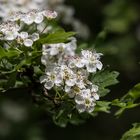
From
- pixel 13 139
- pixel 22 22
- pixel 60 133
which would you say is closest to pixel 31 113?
pixel 13 139

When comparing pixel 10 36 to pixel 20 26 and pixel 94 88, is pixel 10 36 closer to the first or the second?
pixel 20 26

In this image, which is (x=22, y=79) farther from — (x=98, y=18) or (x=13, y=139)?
(x=98, y=18)

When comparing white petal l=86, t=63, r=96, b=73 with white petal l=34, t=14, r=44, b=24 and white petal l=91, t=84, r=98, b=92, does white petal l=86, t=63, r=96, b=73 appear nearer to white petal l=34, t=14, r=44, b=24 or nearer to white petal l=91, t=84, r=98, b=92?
white petal l=91, t=84, r=98, b=92

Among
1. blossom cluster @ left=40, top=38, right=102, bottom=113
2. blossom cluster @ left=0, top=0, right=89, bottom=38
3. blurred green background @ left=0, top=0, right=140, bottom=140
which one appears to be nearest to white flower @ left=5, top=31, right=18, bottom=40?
blossom cluster @ left=40, top=38, right=102, bottom=113

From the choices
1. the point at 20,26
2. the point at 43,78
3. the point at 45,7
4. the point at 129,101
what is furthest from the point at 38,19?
the point at 45,7

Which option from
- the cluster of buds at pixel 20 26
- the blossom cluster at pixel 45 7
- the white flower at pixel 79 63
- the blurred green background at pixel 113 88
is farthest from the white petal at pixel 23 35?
the blurred green background at pixel 113 88

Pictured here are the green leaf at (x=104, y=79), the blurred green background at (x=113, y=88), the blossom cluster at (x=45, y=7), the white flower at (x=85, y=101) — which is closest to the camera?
the white flower at (x=85, y=101)

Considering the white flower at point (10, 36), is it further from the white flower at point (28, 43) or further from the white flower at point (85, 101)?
the white flower at point (85, 101)
